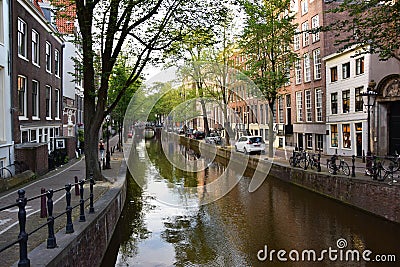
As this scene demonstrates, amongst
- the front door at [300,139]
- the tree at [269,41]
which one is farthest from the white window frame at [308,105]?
the tree at [269,41]

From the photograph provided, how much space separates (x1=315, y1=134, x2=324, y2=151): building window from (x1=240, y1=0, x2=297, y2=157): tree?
18.4ft

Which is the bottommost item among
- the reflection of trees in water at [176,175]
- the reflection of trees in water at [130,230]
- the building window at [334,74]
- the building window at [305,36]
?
the reflection of trees in water at [130,230]

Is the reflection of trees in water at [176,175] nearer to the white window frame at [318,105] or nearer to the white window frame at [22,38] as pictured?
the white window frame at [22,38]

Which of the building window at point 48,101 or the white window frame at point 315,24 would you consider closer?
the building window at point 48,101

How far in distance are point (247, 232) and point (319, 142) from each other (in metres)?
20.1

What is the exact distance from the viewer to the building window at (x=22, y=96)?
1784cm

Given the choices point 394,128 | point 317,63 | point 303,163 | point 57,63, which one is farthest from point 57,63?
point 394,128

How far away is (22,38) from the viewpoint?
18.2 m

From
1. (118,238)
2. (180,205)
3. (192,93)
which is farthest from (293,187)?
(192,93)

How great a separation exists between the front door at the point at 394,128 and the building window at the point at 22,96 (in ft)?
63.8

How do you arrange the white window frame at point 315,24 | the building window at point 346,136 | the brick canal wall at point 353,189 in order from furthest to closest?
the white window frame at point 315,24 → the building window at point 346,136 → the brick canal wall at point 353,189

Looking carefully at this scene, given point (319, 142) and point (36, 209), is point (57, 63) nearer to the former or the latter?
point (36, 209)

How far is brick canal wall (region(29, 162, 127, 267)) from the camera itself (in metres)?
5.80

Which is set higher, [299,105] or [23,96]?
[299,105]
